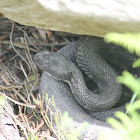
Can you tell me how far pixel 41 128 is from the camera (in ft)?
12.7

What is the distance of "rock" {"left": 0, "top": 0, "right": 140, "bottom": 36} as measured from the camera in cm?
271

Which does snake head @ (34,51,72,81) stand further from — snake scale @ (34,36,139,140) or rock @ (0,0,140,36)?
rock @ (0,0,140,36)

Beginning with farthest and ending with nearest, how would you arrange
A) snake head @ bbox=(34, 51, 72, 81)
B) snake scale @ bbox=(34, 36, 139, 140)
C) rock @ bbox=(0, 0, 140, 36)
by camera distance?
snake head @ bbox=(34, 51, 72, 81) < snake scale @ bbox=(34, 36, 139, 140) < rock @ bbox=(0, 0, 140, 36)

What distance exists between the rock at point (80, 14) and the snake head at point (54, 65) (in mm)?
1069

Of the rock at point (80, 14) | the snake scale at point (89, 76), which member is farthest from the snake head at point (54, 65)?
the rock at point (80, 14)

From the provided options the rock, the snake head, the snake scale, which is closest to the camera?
the rock

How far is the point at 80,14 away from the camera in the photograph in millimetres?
2877

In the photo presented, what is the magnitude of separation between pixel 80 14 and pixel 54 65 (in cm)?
184

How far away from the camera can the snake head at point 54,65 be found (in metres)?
4.52

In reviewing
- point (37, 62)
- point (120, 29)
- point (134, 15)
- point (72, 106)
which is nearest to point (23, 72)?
point (37, 62)

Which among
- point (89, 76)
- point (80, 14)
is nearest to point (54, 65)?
point (89, 76)

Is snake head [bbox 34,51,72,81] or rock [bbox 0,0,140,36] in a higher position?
rock [bbox 0,0,140,36]

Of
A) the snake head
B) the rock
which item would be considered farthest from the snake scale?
the rock

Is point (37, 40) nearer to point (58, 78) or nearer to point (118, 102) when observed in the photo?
point (58, 78)
